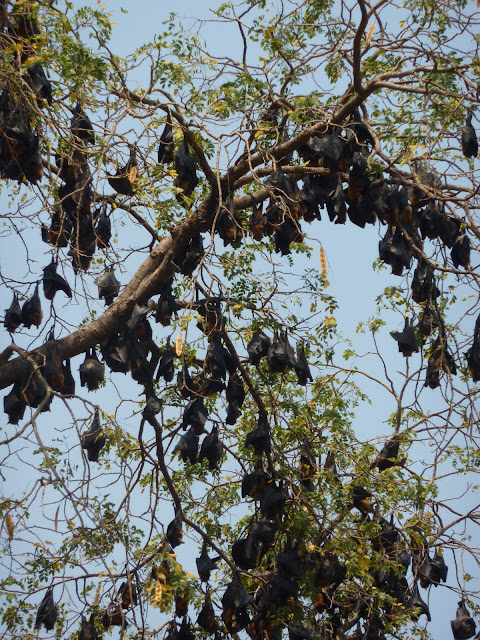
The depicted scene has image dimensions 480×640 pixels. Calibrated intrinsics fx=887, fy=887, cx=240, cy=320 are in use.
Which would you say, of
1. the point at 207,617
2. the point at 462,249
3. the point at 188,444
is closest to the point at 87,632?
the point at 207,617

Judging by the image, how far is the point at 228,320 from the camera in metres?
6.62

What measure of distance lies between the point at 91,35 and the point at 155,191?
1.09 meters

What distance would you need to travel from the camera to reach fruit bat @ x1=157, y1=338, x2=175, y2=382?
6583 mm

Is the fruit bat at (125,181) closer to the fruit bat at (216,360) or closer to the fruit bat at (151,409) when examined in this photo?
the fruit bat at (216,360)

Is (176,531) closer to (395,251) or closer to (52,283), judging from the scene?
(52,283)

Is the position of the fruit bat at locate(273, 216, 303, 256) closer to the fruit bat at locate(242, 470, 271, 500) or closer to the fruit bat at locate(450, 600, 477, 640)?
the fruit bat at locate(242, 470, 271, 500)

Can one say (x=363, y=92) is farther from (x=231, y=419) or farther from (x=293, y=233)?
(x=231, y=419)

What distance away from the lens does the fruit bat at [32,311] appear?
22.1 ft

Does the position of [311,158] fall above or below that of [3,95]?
above

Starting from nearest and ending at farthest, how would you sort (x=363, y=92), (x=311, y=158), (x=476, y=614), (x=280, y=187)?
(x=363, y=92) → (x=280, y=187) → (x=311, y=158) → (x=476, y=614)

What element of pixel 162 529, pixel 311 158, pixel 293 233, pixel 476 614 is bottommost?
pixel 162 529

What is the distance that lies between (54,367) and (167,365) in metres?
0.97

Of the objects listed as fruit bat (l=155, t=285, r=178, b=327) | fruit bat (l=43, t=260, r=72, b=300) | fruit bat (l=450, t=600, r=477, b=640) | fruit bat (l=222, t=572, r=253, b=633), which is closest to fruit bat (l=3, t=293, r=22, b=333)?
fruit bat (l=43, t=260, r=72, b=300)

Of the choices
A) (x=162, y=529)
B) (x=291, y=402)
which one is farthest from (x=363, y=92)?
(x=162, y=529)
